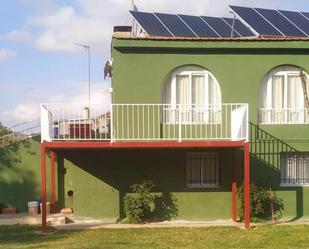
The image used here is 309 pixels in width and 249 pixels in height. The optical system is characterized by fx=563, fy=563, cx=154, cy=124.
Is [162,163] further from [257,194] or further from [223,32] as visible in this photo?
[223,32]

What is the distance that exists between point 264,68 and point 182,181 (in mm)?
4243

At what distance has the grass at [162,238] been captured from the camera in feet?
41.9

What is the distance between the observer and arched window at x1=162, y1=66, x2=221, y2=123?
16906mm

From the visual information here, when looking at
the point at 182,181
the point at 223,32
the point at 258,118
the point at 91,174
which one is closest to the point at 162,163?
the point at 182,181

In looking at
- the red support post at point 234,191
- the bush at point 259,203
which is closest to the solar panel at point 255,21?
the red support post at point 234,191

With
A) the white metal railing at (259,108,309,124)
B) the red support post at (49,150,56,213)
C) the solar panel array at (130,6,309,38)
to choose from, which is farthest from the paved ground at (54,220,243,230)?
the solar panel array at (130,6,309,38)

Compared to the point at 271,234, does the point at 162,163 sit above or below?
above

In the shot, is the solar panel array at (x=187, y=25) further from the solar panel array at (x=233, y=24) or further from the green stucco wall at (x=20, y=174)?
the green stucco wall at (x=20, y=174)

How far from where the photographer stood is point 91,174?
55.2 feet

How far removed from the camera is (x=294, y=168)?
1752 centimetres

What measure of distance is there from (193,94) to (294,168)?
3922 mm

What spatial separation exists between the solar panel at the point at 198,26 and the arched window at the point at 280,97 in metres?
2.22

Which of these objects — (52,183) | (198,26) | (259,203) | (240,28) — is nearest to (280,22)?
(240,28)

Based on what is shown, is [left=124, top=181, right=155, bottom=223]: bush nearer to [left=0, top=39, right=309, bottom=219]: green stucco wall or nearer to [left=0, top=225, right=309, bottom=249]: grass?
[left=0, top=39, right=309, bottom=219]: green stucco wall
